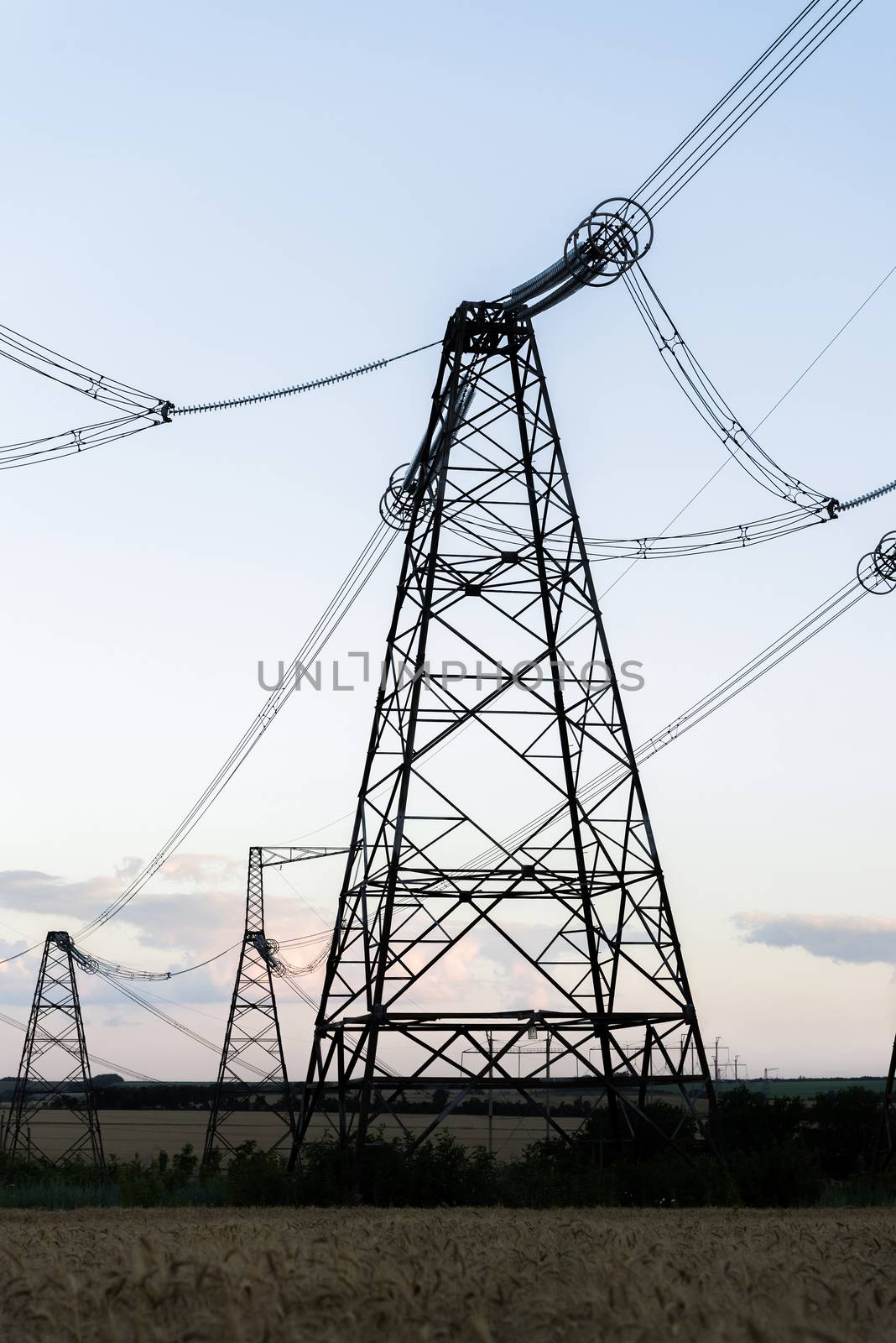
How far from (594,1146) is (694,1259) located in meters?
18.3

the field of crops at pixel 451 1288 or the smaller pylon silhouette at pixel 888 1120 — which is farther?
the smaller pylon silhouette at pixel 888 1120

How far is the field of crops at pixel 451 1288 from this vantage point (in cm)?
888

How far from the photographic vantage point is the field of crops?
29.1ft

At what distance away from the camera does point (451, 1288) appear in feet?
34.6

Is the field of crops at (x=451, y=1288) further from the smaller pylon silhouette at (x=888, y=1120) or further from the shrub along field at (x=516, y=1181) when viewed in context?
the smaller pylon silhouette at (x=888, y=1120)

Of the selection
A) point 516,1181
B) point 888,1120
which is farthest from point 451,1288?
point 888,1120

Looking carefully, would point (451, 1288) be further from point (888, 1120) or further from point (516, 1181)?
point (888, 1120)

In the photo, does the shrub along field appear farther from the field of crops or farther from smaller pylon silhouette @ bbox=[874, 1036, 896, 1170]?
the field of crops

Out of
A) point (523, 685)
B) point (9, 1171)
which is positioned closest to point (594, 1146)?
point (523, 685)

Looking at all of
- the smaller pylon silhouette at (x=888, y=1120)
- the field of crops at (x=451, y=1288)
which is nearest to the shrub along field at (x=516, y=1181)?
the smaller pylon silhouette at (x=888, y=1120)

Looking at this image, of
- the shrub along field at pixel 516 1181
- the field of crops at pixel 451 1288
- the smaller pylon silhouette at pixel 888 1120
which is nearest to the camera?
the field of crops at pixel 451 1288

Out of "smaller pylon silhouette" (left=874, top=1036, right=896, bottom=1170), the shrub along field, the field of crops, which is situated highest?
"smaller pylon silhouette" (left=874, top=1036, right=896, bottom=1170)

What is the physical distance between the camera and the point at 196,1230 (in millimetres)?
17297

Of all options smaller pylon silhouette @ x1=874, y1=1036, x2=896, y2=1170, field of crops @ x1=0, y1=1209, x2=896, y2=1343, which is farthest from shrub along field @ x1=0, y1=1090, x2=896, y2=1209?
field of crops @ x1=0, y1=1209, x2=896, y2=1343
